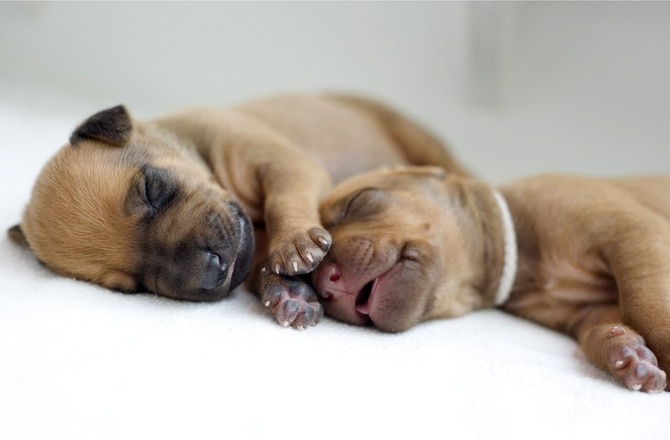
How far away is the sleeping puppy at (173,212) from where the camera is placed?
102 inches

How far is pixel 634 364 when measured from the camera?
2.41 m

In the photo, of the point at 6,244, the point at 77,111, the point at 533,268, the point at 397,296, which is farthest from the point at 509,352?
the point at 77,111

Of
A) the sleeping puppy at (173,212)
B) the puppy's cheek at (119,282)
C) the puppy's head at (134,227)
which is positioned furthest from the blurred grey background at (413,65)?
the puppy's cheek at (119,282)

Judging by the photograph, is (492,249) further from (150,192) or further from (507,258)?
(150,192)

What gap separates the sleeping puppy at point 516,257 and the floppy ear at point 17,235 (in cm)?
114

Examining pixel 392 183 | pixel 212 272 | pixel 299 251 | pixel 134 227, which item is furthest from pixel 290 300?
pixel 392 183

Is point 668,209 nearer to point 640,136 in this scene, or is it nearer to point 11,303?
point 640,136

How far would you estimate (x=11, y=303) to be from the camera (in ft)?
7.66

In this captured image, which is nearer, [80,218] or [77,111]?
[80,218]

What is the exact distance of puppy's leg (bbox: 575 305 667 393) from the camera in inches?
94.0

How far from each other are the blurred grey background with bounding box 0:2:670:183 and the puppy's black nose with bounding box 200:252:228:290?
2.59 meters

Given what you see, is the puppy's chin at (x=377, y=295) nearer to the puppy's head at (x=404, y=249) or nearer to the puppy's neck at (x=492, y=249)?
the puppy's head at (x=404, y=249)

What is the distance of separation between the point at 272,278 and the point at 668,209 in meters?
1.78

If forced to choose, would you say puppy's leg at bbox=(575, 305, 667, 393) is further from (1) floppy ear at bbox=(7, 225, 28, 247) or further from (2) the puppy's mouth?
(1) floppy ear at bbox=(7, 225, 28, 247)
